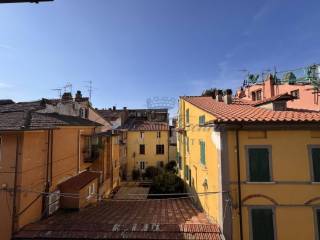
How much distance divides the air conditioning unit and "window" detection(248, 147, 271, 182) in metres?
12.0

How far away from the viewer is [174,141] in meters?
40.0

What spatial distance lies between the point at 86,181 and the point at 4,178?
20.1 ft

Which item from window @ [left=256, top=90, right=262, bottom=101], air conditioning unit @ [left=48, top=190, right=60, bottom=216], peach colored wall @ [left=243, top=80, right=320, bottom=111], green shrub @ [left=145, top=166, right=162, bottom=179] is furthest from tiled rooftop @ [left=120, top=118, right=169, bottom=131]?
air conditioning unit @ [left=48, top=190, right=60, bottom=216]

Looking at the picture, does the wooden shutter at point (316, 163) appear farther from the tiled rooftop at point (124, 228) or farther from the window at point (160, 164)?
the window at point (160, 164)

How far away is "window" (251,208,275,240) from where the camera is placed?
33.7 ft

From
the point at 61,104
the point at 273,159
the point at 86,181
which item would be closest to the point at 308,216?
the point at 273,159

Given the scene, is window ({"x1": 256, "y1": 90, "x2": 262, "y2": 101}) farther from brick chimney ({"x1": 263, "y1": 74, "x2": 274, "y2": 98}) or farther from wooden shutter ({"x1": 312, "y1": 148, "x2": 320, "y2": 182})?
wooden shutter ({"x1": 312, "y1": 148, "x2": 320, "y2": 182})

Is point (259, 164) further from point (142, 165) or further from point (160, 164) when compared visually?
point (142, 165)

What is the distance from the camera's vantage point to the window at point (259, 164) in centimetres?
1058

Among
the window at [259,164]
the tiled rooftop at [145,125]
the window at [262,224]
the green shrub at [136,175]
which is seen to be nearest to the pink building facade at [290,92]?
the window at [259,164]

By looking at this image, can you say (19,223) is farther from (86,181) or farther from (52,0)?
(52,0)

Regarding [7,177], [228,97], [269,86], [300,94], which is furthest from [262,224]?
[269,86]

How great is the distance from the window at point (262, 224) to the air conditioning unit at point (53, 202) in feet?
38.7

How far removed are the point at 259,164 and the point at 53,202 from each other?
13.3 m
